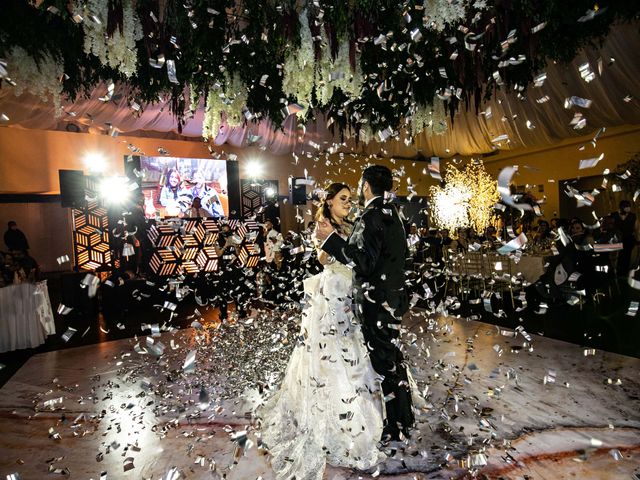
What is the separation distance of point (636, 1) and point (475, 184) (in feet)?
33.8

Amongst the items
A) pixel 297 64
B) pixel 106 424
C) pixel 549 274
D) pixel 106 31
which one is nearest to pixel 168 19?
pixel 106 31

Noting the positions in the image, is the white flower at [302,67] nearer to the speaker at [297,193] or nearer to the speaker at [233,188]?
the speaker at [297,193]

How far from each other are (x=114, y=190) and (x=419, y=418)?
Answer: 9.38m

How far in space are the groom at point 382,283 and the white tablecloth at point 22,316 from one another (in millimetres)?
5131

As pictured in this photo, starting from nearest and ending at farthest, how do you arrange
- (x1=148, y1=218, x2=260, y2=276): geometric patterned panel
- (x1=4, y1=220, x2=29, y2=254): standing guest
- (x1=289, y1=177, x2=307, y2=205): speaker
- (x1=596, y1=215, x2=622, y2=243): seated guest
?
(x1=596, y1=215, x2=622, y2=243): seated guest, (x1=148, y1=218, x2=260, y2=276): geometric patterned panel, (x1=4, y1=220, x2=29, y2=254): standing guest, (x1=289, y1=177, x2=307, y2=205): speaker

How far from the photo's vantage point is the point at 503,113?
873cm

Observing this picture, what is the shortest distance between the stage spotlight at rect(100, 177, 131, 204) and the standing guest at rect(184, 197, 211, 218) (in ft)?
5.54

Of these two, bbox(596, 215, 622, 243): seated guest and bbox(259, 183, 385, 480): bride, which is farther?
bbox(596, 215, 622, 243): seated guest

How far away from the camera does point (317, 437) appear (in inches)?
102

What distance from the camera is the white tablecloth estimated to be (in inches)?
211

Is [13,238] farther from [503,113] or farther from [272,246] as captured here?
[503,113]

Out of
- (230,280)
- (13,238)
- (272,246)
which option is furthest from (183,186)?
(230,280)

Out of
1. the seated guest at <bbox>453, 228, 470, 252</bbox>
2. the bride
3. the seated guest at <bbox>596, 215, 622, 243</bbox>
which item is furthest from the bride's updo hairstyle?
the seated guest at <bbox>453, 228, 470, 252</bbox>

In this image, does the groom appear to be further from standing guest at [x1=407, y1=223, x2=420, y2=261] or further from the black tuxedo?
standing guest at [x1=407, y1=223, x2=420, y2=261]
